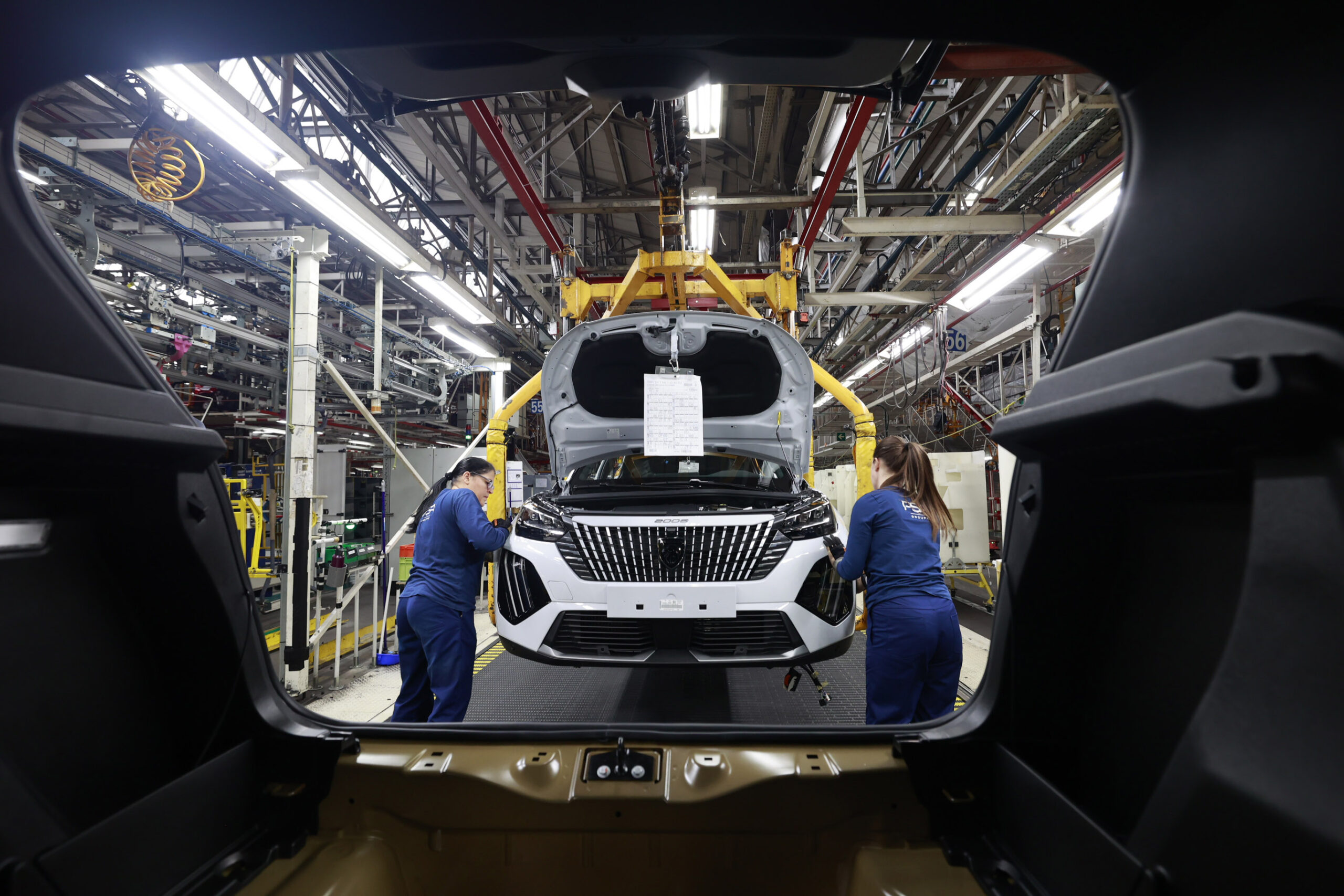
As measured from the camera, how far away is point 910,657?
7.88ft

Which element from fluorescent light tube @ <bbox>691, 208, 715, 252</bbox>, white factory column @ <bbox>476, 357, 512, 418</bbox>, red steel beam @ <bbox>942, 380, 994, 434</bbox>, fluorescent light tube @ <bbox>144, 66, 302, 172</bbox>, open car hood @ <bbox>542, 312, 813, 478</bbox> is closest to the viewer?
fluorescent light tube @ <bbox>144, 66, 302, 172</bbox>

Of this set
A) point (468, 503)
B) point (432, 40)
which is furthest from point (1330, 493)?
point (468, 503)

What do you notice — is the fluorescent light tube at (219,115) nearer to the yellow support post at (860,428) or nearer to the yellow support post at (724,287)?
the yellow support post at (724,287)

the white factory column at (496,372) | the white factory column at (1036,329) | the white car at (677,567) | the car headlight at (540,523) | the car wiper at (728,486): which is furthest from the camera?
the white factory column at (496,372)

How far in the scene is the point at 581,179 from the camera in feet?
20.7

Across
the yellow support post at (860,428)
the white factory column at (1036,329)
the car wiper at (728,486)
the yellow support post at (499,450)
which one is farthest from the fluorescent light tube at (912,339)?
the yellow support post at (499,450)

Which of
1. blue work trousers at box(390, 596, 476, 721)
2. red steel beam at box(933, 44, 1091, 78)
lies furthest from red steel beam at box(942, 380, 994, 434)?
blue work trousers at box(390, 596, 476, 721)

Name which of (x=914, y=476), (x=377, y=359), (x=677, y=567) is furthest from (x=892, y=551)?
(x=377, y=359)

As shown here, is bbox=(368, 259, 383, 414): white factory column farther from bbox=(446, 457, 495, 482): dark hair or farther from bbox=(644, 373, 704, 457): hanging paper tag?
bbox=(644, 373, 704, 457): hanging paper tag

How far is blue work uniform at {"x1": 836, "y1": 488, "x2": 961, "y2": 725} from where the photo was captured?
95.0 inches

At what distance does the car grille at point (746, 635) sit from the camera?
2.56 meters

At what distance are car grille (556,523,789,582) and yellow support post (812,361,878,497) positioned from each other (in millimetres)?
1296

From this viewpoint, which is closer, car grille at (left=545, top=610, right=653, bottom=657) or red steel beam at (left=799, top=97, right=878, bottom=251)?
car grille at (left=545, top=610, right=653, bottom=657)

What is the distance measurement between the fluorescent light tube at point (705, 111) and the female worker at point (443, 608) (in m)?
2.51
